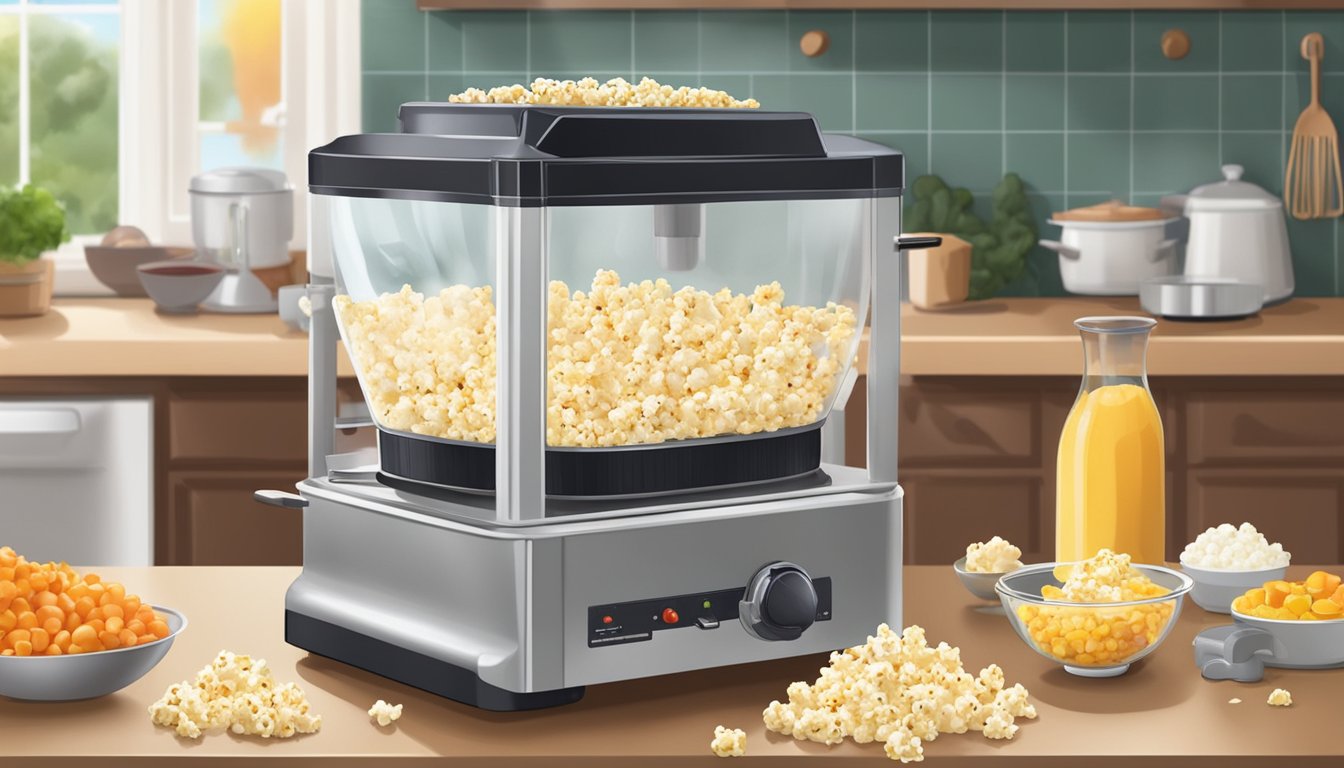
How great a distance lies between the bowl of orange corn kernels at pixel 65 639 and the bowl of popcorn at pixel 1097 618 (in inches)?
23.8

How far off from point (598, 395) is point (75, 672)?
40 centimetres

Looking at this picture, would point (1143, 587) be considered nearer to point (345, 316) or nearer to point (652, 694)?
point (652, 694)

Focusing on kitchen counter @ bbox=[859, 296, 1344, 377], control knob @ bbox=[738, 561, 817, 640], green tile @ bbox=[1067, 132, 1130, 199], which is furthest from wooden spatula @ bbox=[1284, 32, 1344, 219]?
control knob @ bbox=[738, 561, 817, 640]

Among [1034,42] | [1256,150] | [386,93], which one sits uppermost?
[1034,42]

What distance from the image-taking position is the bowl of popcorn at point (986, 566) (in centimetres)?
154

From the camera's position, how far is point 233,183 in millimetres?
3449

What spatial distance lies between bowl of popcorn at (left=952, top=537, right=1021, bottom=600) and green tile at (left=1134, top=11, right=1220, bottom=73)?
92.4 inches

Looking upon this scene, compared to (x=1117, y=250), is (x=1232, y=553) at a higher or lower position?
lower

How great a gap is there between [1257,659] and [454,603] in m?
0.57

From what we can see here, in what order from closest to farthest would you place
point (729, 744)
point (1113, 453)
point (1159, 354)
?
point (729, 744) → point (1113, 453) → point (1159, 354)

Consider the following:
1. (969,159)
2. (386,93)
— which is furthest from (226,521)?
(969,159)

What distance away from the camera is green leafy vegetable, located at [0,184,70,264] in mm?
3227

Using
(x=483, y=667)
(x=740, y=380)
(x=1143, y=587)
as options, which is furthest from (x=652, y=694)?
(x=1143, y=587)

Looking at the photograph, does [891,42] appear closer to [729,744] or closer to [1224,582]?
[1224,582]
